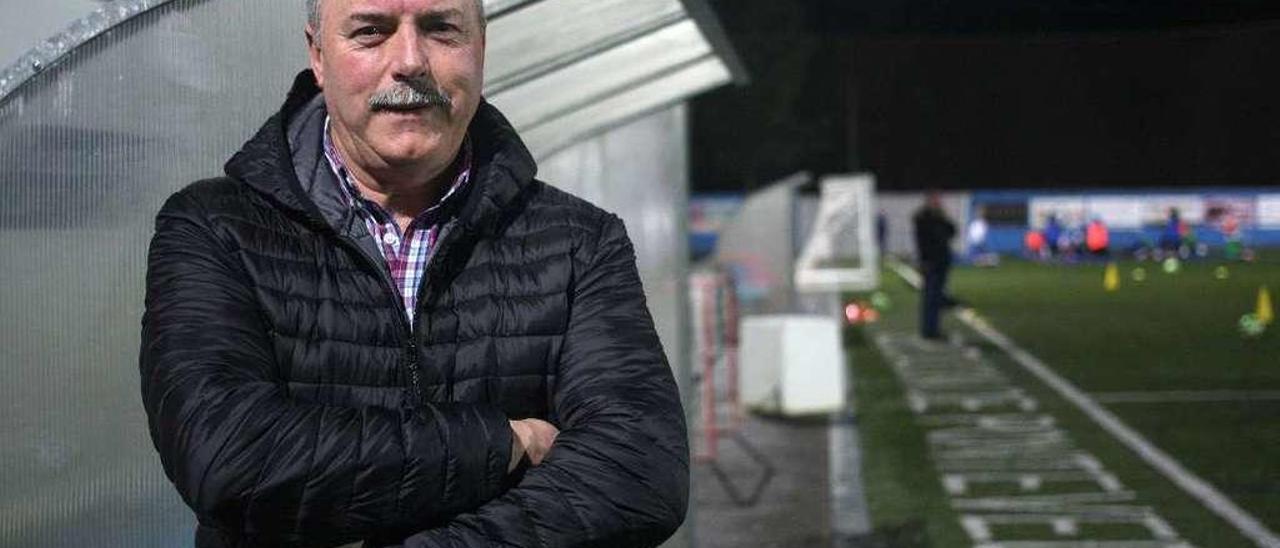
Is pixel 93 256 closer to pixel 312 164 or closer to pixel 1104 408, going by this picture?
pixel 312 164

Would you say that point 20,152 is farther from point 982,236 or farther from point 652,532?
point 982,236

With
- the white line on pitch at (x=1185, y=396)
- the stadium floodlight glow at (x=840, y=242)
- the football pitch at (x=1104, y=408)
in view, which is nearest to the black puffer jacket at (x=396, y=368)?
the football pitch at (x=1104, y=408)

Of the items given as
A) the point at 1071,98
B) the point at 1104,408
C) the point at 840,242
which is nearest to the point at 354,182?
the point at 1104,408

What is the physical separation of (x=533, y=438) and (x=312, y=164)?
1.56 ft

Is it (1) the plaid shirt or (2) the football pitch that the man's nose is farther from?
(2) the football pitch

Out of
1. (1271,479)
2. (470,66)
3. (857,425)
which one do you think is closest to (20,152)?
(470,66)

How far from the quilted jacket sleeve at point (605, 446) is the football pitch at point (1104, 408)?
6.14 meters

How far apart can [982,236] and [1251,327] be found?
3197 cm

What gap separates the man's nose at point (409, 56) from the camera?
Result: 2.21 meters

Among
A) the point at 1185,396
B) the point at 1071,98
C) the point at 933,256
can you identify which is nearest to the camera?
the point at 1185,396

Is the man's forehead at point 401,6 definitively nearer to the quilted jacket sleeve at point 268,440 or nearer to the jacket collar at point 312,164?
the jacket collar at point 312,164

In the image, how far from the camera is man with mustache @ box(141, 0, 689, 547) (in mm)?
2143

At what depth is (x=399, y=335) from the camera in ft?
7.48

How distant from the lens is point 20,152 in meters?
2.77
